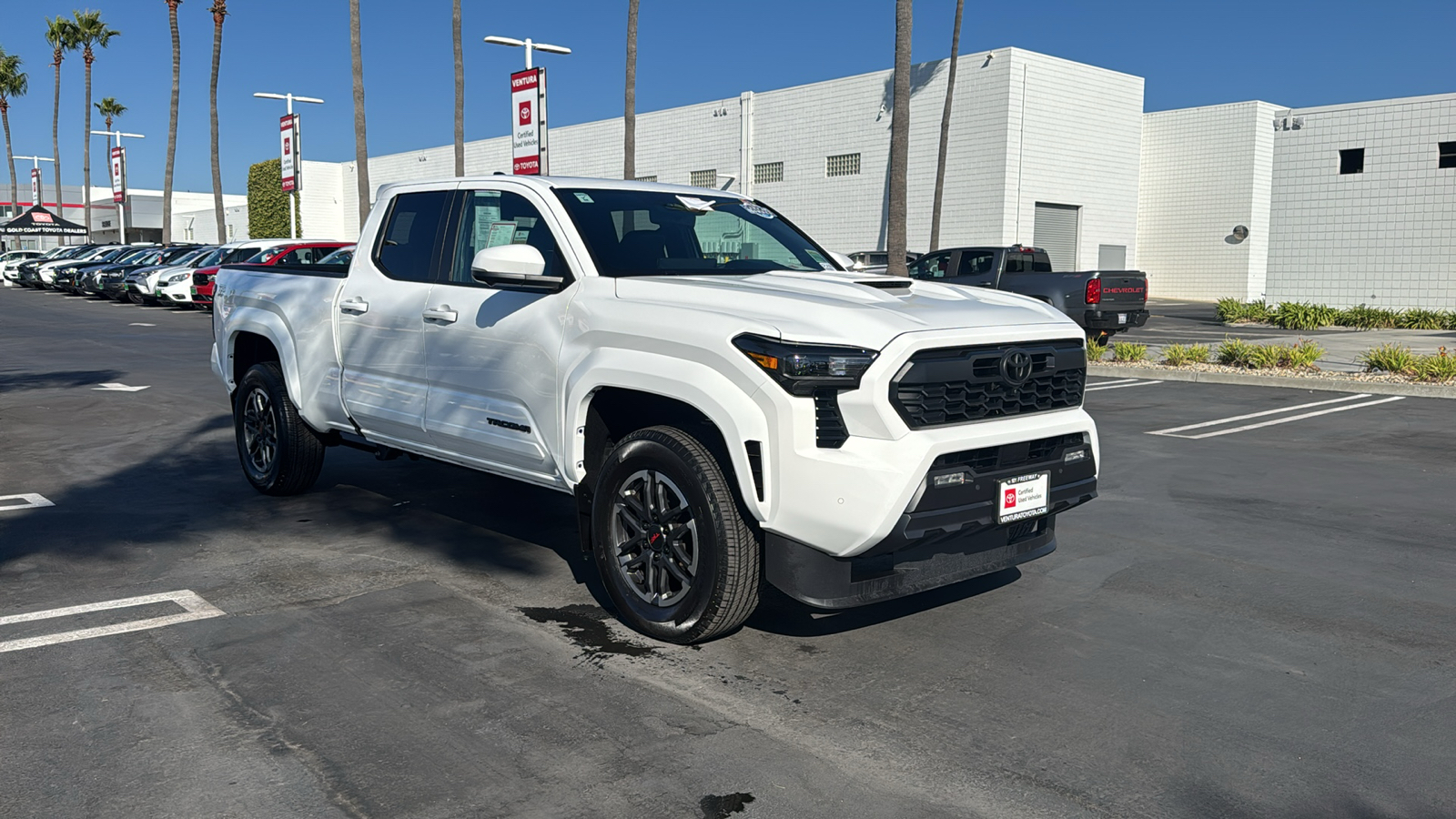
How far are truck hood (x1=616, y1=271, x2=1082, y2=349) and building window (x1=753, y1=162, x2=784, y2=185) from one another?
124ft

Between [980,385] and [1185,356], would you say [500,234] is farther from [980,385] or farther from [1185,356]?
[1185,356]

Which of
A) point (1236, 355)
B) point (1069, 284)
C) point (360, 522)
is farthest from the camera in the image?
point (1069, 284)

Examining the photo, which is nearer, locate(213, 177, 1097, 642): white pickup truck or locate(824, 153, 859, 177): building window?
locate(213, 177, 1097, 642): white pickup truck

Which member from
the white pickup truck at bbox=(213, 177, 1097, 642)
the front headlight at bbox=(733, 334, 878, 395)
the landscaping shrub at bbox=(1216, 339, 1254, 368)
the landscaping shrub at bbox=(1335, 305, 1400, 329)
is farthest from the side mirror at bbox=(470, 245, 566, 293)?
the landscaping shrub at bbox=(1335, 305, 1400, 329)

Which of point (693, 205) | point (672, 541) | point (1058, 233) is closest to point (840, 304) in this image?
point (672, 541)

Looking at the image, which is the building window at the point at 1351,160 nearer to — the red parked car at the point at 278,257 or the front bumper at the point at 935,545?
the red parked car at the point at 278,257

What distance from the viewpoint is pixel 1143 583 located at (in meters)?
6.04

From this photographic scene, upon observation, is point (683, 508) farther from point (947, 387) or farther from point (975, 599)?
point (975, 599)

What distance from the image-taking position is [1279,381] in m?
15.6

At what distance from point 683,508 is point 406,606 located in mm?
1534

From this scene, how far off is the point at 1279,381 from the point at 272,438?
41.7 ft

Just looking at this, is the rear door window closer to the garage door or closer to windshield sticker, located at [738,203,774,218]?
windshield sticker, located at [738,203,774,218]

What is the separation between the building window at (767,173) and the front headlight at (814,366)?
129ft

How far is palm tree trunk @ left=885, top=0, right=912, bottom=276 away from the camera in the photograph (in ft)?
69.4
